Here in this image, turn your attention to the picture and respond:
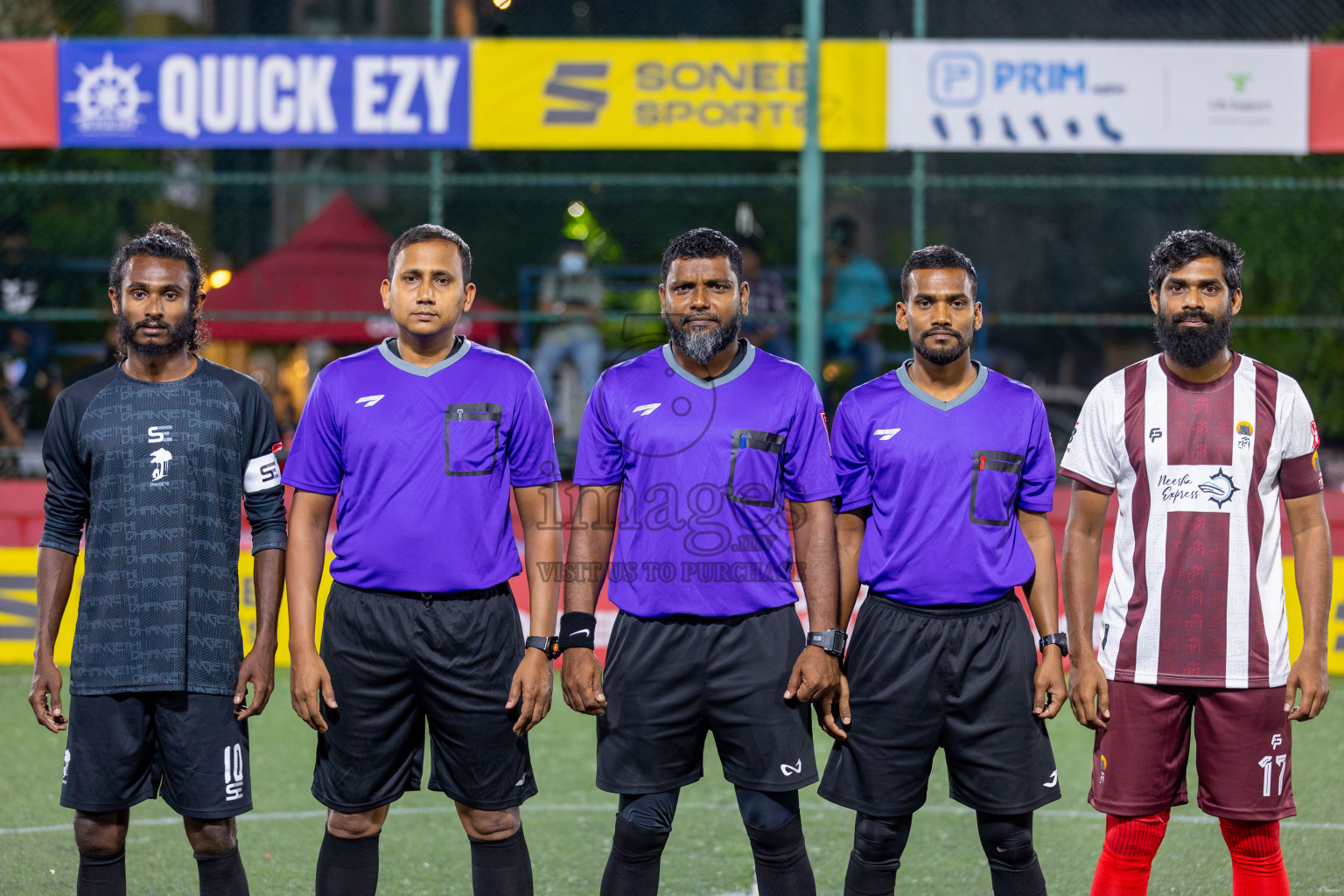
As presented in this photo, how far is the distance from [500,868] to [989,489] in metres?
1.64

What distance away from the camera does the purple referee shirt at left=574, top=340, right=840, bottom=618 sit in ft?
12.2

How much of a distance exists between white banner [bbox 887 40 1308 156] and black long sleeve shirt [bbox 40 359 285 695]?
6.98 meters

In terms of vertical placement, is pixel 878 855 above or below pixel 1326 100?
below

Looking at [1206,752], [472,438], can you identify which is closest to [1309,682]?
[1206,752]

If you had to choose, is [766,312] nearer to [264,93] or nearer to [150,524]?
[264,93]

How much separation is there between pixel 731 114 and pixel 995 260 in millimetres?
4871

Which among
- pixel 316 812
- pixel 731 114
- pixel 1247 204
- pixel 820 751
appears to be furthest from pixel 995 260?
pixel 316 812

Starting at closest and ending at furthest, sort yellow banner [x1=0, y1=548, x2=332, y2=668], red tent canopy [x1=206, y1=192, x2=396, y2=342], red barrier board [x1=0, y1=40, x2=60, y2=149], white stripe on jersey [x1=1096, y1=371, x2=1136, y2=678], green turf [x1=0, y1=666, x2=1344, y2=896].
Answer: white stripe on jersey [x1=1096, y1=371, x2=1136, y2=678] < green turf [x1=0, y1=666, x2=1344, y2=896] < yellow banner [x1=0, y1=548, x2=332, y2=668] < red barrier board [x1=0, y1=40, x2=60, y2=149] < red tent canopy [x1=206, y1=192, x2=396, y2=342]

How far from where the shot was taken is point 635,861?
368 cm

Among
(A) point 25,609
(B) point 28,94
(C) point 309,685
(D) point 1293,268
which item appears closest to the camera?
(C) point 309,685

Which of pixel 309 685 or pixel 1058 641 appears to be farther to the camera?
pixel 1058 641

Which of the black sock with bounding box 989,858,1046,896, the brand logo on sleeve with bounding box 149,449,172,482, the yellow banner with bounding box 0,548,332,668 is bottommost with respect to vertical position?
the black sock with bounding box 989,858,1046,896

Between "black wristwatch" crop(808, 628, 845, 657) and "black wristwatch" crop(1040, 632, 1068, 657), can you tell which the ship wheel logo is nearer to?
"black wristwatch" crop(808, 628, 845, 657)

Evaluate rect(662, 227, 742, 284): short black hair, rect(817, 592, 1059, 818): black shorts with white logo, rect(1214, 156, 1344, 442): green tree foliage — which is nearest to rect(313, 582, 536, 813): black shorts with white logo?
rect(817, 592, 1059, 818): black shorts with white logo
